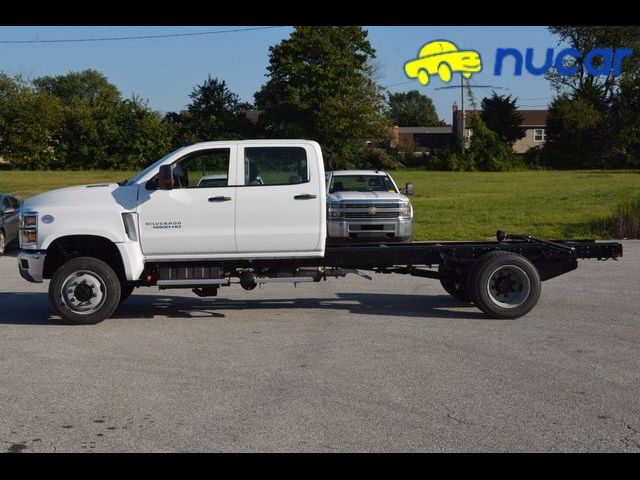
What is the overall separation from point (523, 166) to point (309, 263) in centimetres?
7050

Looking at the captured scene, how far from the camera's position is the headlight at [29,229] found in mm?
10133

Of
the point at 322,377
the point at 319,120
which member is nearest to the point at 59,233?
the point at 322,377

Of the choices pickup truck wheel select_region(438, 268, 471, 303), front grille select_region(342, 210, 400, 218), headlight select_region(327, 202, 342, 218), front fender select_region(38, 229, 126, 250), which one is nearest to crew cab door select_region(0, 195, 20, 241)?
headlight select_region(327, 202, 342, 218)

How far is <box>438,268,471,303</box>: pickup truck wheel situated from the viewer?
11.0 m

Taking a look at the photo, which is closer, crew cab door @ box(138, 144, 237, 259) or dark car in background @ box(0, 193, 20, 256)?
crew cab door @ box(138, 144, 237, 259)

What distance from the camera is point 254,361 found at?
27.3ft

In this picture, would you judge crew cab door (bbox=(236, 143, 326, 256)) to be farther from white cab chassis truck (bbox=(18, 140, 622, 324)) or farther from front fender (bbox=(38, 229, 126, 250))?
front fender (bbox=(38, 229, 126, 250))

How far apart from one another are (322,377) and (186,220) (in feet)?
11.0

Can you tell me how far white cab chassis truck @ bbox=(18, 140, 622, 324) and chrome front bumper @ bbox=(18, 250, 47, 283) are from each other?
14 mm

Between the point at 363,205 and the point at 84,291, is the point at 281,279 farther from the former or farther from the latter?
the point at 363,205

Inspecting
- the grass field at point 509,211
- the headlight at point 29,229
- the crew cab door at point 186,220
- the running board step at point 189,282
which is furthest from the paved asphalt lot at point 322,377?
the grass field at point 509,211

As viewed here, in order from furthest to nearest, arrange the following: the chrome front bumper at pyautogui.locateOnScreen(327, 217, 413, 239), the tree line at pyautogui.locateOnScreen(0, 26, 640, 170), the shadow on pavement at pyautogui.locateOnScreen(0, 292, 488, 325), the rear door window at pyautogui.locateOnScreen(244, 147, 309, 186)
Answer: the tree line at pyautogui.locateOnScreen(0, 26, 640, 170)
the chrome front bumper at pyautogui.locateOnScreen(327, 217, 413, 239)
the shadow on pavement at pyautogui.locateOnScreen(0, 292, 488, 325)
the rear door window at pyautogui.locateOnScreen(244, 147, 309, 186)

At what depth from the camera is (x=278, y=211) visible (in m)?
10.3
